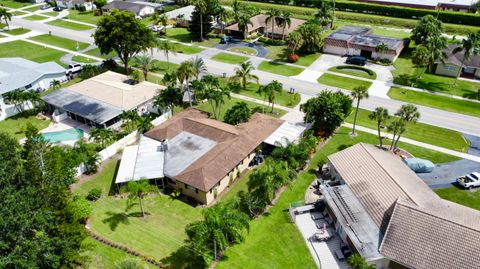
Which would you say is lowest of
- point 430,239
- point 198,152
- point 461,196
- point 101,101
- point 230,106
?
point 461,196

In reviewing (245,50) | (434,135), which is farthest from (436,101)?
(245,50)

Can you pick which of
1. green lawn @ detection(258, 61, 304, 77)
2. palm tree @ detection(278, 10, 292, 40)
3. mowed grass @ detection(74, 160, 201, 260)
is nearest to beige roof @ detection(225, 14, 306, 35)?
palm tree @ detection(278, 10, 292, 40)

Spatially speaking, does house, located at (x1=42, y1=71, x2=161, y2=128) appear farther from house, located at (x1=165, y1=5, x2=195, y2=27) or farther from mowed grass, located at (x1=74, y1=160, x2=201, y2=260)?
house, located at (x1=165, y1=5, x2=195, y2=27)

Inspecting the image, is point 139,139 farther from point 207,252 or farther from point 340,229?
point 340,229

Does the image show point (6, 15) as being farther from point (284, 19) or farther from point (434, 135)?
point (434, 135)

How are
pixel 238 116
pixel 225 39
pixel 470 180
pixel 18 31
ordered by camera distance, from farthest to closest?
pixel 18 31, pixel 225 39, pixel 238 116, pixel 470 180

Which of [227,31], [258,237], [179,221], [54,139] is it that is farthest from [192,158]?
[227,31]
